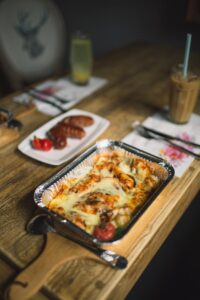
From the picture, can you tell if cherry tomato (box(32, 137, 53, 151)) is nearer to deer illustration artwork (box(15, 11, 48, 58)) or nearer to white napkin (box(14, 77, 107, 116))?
white napkin (box(14, 77, 107, 116))

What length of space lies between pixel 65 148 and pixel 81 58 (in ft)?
2.28

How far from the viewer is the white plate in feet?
3.37

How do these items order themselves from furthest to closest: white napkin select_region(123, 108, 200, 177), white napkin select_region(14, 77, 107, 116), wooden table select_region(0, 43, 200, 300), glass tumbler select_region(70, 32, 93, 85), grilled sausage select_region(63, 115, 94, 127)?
glass tumbler select_region(70, 32, 93, 85), white napkin select_region(14, 77, 107, 116), grilled sausage select_region(63, 115, 94, 127), white napkin select_region(123, 108, 200, 177), wooden table select_region(0, 43, 200, 300)

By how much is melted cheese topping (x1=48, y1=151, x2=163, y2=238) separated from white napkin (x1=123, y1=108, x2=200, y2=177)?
157mm

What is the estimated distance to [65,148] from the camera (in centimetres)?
108

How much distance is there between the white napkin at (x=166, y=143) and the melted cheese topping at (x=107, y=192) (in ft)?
0.52

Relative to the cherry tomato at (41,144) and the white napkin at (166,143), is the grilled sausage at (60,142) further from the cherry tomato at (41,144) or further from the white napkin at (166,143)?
the white napkin at (166,143)

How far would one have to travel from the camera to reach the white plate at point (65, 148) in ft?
3.37

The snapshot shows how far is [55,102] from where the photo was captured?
1410mm

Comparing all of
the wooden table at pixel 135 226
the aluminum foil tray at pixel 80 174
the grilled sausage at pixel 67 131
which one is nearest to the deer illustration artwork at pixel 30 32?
the wooden table at pixel 135 226

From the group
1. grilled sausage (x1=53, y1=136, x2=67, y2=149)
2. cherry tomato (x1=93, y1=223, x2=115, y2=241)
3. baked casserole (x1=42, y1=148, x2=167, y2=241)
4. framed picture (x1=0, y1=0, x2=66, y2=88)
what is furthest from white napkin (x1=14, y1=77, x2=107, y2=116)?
cherry tomato (x1=93, y1=223, x2=115, y2=241)

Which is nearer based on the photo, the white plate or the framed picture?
the white plate

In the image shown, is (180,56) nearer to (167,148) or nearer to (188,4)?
(188,4)

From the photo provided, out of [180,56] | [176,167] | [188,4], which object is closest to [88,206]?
[176,167]
